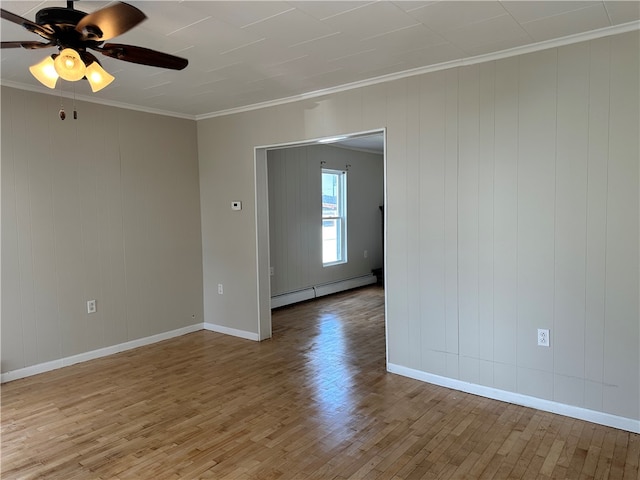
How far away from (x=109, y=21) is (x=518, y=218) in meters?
2.68

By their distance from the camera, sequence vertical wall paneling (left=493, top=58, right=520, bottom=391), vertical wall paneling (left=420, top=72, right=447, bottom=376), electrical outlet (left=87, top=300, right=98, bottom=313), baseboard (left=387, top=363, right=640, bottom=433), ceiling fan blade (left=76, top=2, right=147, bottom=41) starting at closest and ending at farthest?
ceiling fan blade (left=76, top=2, right=147, bottom=41) < baseboard (left=387, top=363, right=640, bottom=433) < vertical wall paneling (left=493, top=58, right=520, bottom=391) < vertical wall paneling (left=420, top=72, right=447, bottom=376) < electrical outlet (left=87, top=300, right=98, bottom=313)

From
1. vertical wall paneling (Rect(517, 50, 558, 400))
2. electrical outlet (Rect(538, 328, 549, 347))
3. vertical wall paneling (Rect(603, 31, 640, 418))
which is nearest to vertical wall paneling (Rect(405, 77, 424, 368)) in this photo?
vertical wall paneling (Rect(517, 50, 558, 400))

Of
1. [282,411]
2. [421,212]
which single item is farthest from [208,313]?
[421,212]

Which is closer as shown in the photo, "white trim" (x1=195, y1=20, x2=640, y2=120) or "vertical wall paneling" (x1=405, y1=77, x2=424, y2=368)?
"white trim" (x1=195, y1=20, x2=640, y2=120)

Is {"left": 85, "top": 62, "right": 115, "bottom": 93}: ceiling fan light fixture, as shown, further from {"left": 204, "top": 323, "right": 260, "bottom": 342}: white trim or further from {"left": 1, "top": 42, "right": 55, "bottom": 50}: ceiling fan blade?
{"left": 204, "top": 323, "right": 260, "bottom": 342}: white trim

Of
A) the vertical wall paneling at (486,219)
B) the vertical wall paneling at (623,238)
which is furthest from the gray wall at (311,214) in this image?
the vertical wall paneling at (623,238)

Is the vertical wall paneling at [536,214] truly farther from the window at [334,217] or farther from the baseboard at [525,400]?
the window at [334,217]

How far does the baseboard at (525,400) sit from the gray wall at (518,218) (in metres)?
0.04

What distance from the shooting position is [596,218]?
2768mm

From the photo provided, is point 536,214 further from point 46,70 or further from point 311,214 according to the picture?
point 311,214

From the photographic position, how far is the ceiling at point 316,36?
7.68 feet

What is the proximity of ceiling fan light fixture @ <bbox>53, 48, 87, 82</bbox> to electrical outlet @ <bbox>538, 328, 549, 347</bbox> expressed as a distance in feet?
10.3

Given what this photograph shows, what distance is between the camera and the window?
23.7 feet

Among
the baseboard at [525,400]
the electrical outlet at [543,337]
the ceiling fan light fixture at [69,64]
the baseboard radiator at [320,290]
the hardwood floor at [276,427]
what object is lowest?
the hardwood floor at [276,427]
